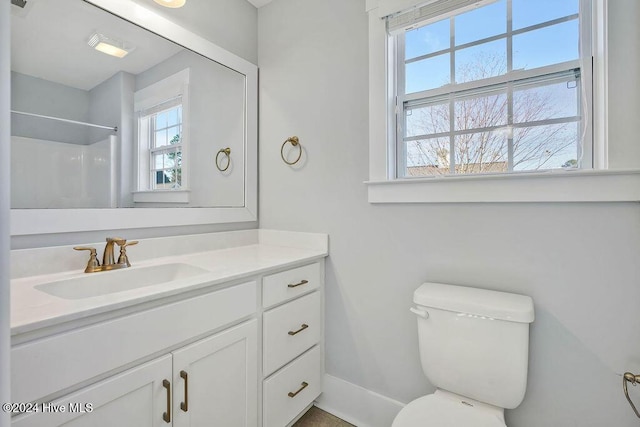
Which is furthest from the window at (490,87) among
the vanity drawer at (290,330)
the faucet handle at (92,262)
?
the faucet handle at (92,262)

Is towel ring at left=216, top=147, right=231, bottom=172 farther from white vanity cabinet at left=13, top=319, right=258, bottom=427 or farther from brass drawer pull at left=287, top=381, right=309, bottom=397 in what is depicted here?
brass drawer pull at left=287, top=381, right=309, bottom=397

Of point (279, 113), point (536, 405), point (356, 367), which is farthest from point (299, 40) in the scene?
point (536, 405)

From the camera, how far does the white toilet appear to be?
1.03 meters

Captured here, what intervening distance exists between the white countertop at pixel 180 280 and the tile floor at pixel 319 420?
88cm

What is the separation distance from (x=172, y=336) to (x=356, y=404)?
112 centimetres

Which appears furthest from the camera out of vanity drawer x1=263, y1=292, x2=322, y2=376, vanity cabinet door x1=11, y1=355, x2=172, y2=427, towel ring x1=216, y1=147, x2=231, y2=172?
towel ring x1=216, y1=147, x2=231, y2=172

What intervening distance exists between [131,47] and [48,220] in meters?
0.88

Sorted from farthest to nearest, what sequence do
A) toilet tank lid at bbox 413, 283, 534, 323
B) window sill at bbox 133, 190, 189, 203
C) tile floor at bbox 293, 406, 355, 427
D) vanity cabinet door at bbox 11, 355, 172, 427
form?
tile floor at bbox 293, 406, 355, 427 < window sill at bbox 133, 190, 189, 203 < toilet tank lid at bbox 413, 283, 534, 323 < vanity cabinet door at bbox 11, 355, 172, 427

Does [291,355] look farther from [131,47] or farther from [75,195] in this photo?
[131,47]

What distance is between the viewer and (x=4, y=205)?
1.48ft

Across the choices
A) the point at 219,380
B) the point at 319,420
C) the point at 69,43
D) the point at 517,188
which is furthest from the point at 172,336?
the point at 517,188

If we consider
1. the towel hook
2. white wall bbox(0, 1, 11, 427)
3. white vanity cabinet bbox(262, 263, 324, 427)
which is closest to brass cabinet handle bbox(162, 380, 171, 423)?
white vanity cabinet bbox(262, 263, 324, 427)

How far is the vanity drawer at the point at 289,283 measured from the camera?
132 centimetres

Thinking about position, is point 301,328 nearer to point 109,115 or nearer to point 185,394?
point 185,394
